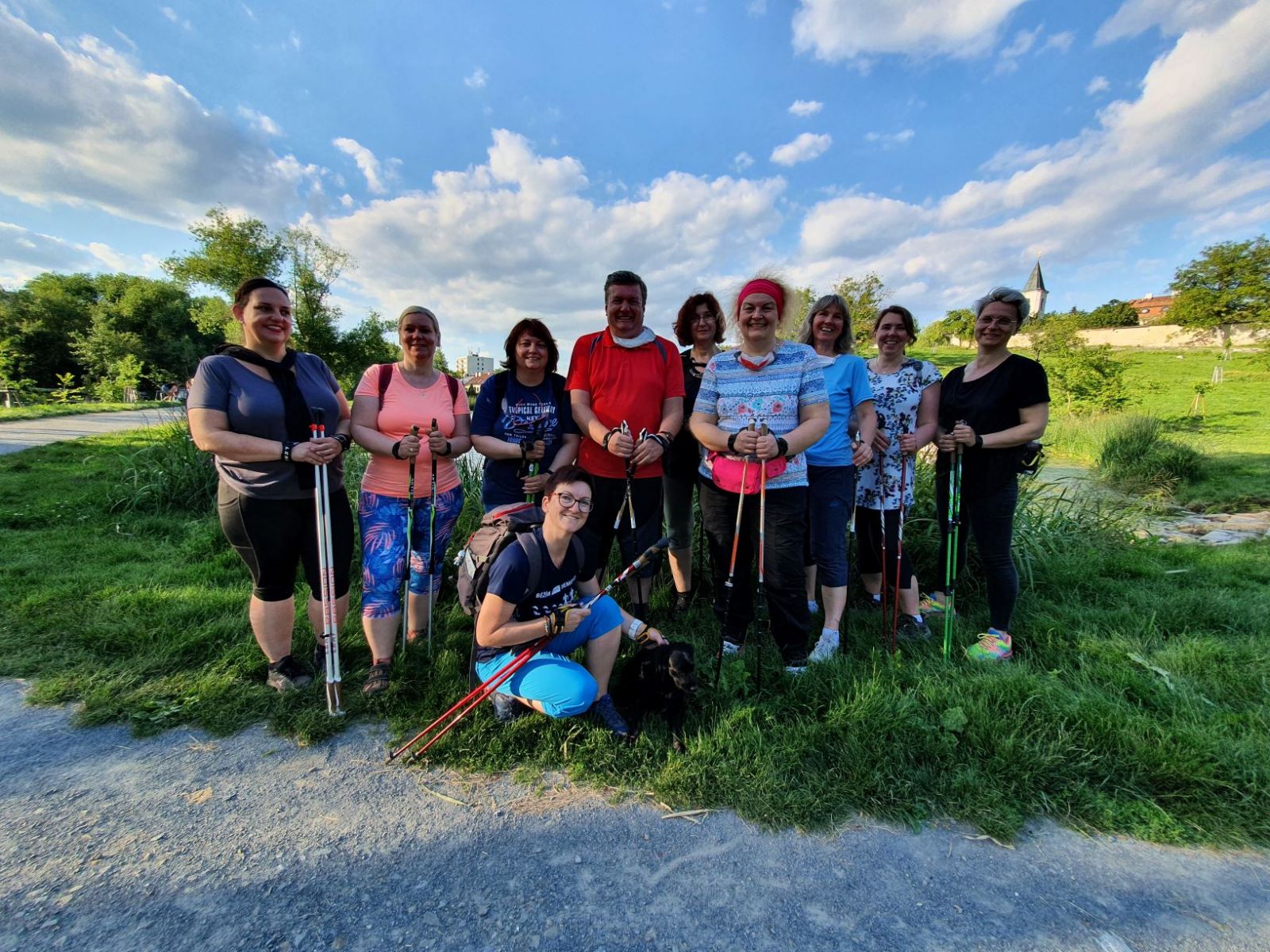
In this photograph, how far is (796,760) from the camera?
98.0 inches

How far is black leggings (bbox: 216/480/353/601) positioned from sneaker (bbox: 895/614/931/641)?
370 cm

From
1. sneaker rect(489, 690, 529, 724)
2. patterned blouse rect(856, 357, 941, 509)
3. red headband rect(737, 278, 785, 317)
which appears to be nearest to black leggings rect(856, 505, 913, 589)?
patterned blouse rect(856, 357, 941, 509)

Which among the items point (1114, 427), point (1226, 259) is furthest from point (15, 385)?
point (1226, 259)

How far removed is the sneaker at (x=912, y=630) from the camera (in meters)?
3.70

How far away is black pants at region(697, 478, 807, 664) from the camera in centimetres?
316

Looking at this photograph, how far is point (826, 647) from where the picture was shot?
11.2 feet

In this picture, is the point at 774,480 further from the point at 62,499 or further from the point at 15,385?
the point at 15,385

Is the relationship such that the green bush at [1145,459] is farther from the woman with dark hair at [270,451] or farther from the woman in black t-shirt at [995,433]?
the woman with dark hair at [270,451]

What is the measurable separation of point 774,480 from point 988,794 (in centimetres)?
173

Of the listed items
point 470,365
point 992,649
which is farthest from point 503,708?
point 470,365

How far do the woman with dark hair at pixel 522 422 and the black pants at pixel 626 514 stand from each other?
1.08 feet

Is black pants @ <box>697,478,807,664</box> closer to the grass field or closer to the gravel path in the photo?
the gravel path

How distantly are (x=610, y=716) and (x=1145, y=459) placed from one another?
12822 millimetres

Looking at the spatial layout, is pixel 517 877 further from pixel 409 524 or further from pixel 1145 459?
pixel 1145 459
